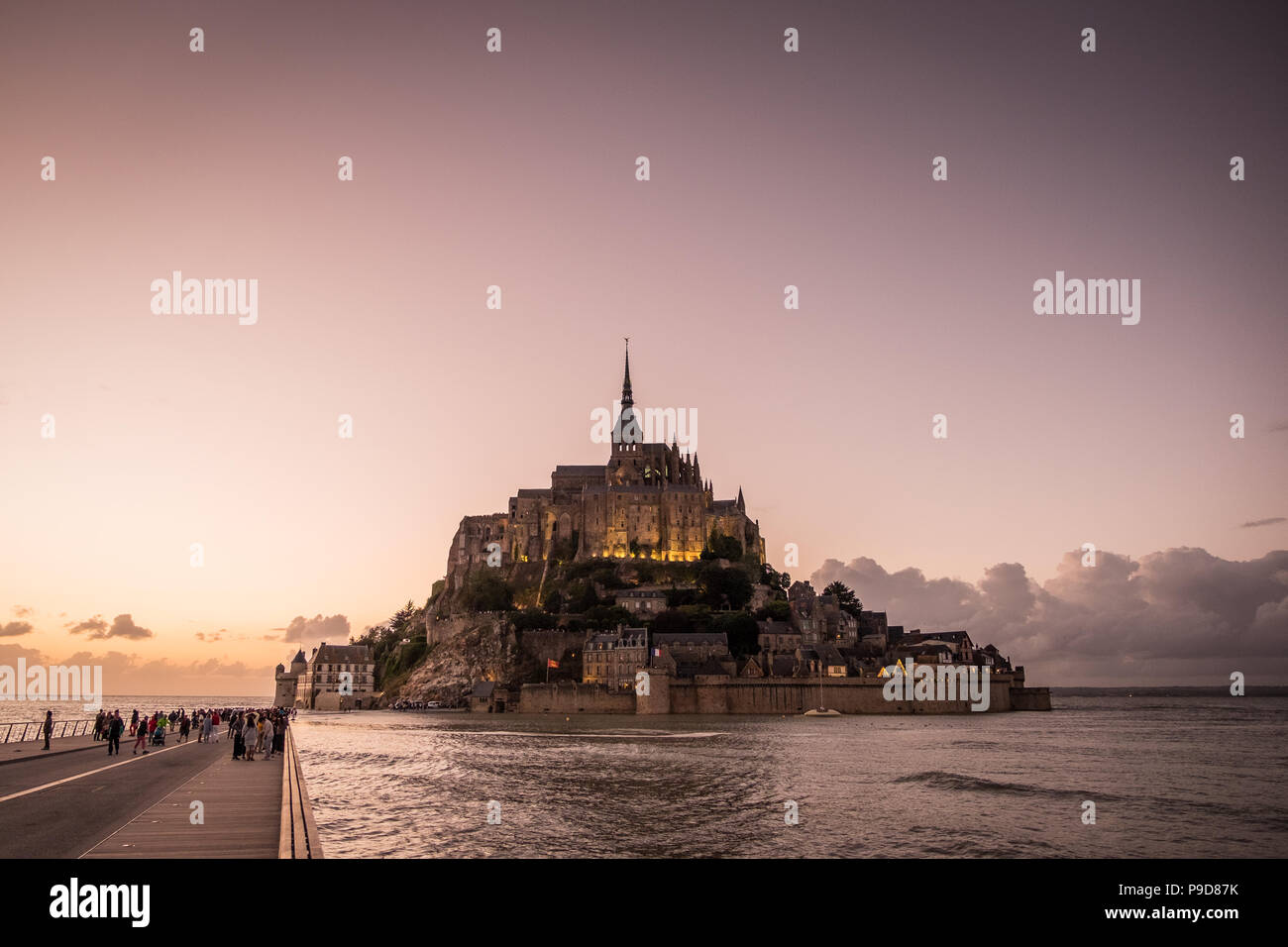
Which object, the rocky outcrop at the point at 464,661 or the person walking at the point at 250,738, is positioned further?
the rocky outcrop at the point at 464,661

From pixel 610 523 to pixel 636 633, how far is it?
34.2 m

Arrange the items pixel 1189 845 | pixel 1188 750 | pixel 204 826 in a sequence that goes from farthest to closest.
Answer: pixel 1188 750 → pixel 1189 845 → pixel 204 826

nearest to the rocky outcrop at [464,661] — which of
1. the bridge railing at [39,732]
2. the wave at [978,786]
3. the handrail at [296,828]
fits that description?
the bridge railing at [39,732]

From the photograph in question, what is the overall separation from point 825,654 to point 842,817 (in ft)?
229

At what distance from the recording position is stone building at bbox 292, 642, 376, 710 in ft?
389

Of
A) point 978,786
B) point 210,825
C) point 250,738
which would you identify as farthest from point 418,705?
point 210,825

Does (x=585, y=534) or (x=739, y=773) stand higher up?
(x=585, y=534)

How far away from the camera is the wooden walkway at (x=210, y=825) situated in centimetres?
1184

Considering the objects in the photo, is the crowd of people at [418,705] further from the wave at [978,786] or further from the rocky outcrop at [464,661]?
the wave at [978,786]

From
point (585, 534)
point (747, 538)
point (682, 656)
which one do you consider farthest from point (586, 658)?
point (747, 538)

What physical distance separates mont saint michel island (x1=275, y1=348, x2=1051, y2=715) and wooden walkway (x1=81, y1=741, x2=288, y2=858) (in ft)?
237

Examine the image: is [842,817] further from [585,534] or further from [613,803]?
[585,534]

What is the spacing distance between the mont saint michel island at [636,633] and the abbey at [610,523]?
0.23 m
